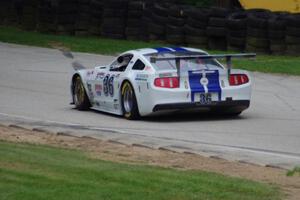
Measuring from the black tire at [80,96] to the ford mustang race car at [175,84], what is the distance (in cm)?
134

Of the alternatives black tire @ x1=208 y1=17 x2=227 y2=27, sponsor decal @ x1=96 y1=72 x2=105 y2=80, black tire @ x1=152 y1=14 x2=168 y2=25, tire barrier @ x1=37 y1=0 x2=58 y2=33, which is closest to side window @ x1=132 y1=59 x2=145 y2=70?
sponsor decal @ x1=96 y1=72 x2=105 y2=80

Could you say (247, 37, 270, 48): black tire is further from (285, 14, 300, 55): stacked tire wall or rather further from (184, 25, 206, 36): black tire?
(184, 25, 206, 36): black tire

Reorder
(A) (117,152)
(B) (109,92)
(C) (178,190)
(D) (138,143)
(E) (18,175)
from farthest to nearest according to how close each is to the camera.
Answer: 1. (B) (109,92)
2. (D) (138,143)
3. (A) (117,152)
4. (E) (18,175)
5. (C) (178,190)

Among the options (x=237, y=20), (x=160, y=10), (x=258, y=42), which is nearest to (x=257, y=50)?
(x=258, y=42)

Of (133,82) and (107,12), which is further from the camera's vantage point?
(107,12)

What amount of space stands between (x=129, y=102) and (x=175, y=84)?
0.97 metres

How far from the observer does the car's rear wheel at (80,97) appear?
1692cm

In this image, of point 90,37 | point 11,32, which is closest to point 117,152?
point 90,37

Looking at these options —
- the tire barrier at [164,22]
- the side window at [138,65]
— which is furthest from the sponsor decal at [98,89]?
the tire barrier at [164,22]

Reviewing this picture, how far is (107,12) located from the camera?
3253 centimetres

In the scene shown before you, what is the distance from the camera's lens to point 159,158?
10117 millimetres

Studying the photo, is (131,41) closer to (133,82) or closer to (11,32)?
(11,32)

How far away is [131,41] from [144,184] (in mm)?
24320

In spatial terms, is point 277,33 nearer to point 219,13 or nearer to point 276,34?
point 276,34
